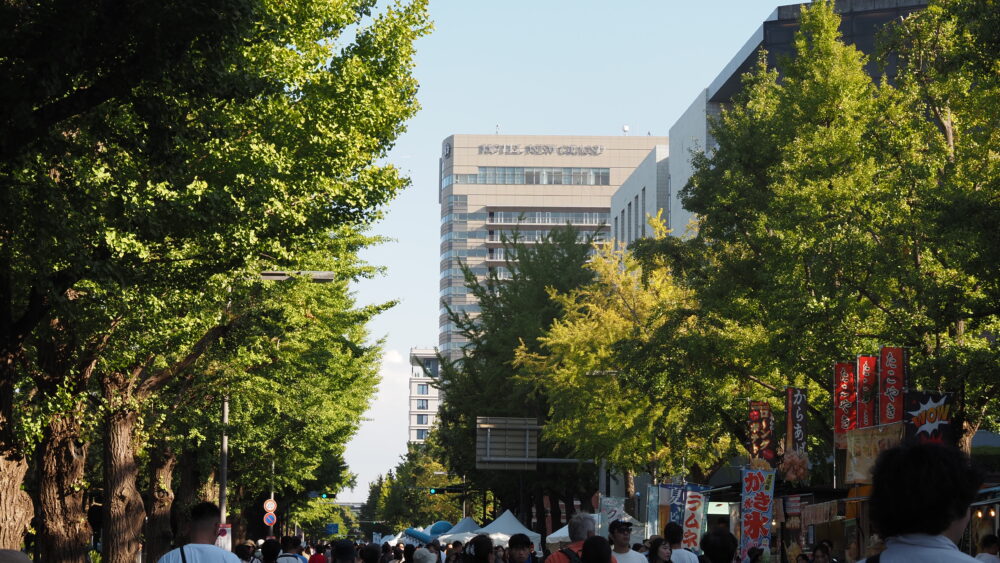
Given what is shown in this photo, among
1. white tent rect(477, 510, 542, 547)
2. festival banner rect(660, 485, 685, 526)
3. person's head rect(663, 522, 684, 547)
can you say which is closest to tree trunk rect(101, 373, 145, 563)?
festival banner rect(660, 485, 685, 526)

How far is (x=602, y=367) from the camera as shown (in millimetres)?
38000

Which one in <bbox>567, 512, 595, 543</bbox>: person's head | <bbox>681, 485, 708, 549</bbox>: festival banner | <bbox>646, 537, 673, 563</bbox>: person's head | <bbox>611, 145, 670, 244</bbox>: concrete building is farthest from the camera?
<bbox>611, 145, 670, 244</bbox>: concrete building

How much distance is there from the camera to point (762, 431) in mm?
24250

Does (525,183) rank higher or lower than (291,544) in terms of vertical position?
higher

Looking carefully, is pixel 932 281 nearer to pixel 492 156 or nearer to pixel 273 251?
pixel 273 251

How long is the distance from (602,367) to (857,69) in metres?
14.1

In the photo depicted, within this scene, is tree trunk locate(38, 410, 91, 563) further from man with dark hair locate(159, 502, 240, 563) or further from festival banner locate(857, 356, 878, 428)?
man with dark hair locate(159, 502, 240, 563)

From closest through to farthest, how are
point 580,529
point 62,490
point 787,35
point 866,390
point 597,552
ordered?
point 597,552
point 580,529
point 866,390
point 62,490
point 787,35

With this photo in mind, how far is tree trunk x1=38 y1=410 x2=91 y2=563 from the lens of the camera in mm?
21031

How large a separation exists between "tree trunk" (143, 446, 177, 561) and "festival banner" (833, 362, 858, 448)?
1828 centimetres

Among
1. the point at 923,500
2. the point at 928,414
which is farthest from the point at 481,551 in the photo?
the point at 928,414

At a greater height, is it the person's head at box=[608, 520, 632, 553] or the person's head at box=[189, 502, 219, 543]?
the person's head at box=[189, 502, 219, 543]

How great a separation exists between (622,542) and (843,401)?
12.5m

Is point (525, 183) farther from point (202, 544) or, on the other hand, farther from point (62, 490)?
point (202, 544)
